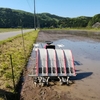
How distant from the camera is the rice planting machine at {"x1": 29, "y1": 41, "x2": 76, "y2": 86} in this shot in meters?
8.92

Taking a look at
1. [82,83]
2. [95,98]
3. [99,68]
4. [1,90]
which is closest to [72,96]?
[95,98]

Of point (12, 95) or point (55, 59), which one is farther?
point (55, 59)

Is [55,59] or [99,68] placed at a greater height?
[55,59]

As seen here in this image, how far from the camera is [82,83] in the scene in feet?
28.5

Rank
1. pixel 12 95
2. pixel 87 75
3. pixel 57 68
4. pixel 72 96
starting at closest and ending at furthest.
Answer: pixel 12 95, pixel 72 96, pixel 57 68, pixel 87 75

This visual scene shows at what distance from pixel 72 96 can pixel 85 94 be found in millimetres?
592

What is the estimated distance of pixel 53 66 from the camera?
931 centimetres

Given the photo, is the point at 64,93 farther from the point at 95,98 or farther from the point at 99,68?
the point at 99,68

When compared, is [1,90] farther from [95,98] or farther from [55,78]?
[95,98]

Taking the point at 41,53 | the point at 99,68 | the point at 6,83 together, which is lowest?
the point at 99,68

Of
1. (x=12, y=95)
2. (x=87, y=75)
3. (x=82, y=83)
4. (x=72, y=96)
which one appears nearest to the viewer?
(x=12, y=95)

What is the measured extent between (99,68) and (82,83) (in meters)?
3.48

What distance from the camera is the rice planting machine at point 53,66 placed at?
29.3 feet

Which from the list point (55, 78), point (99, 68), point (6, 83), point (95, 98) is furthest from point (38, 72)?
point (99, 68)
